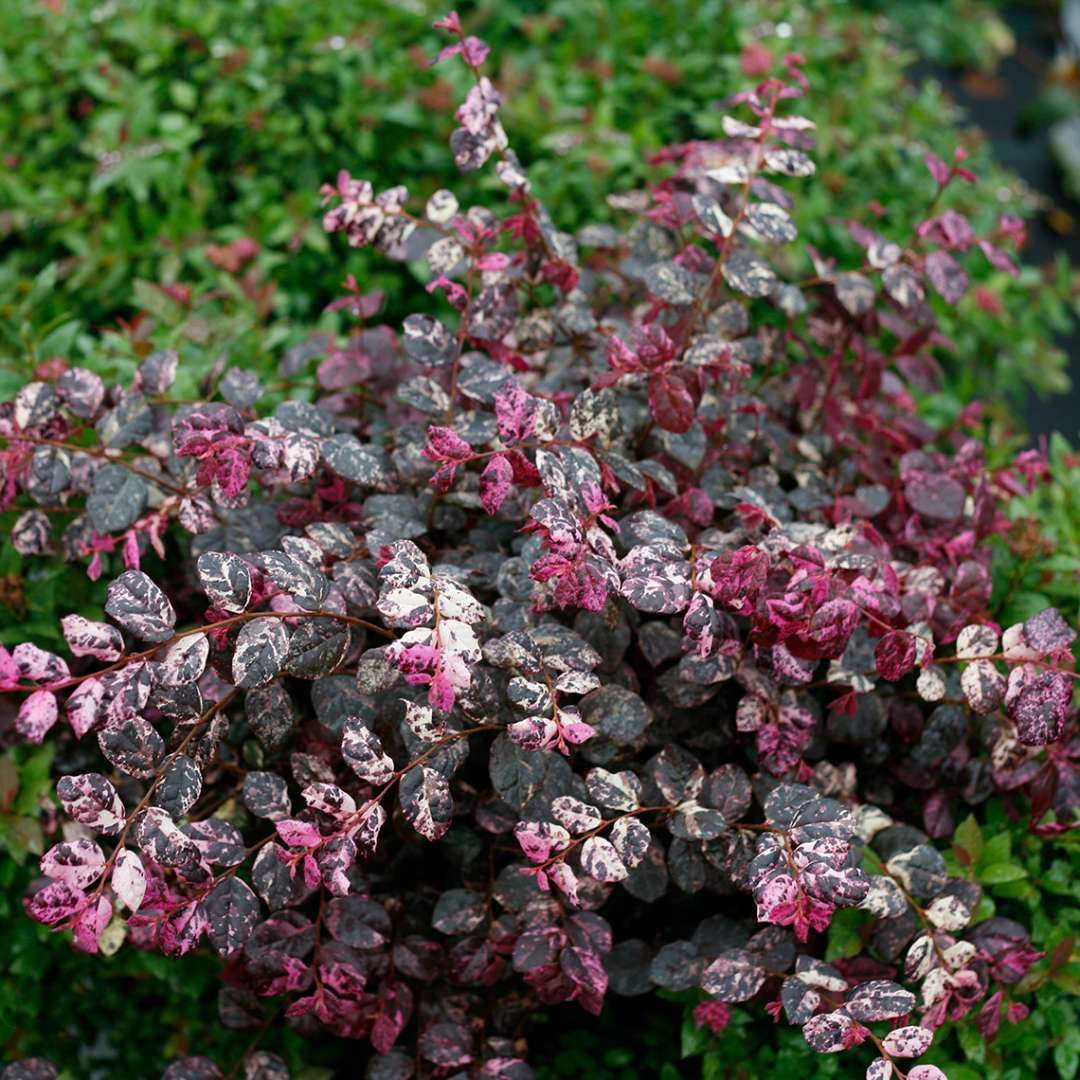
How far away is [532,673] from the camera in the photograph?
57.9 inches

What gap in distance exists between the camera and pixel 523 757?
1509 millimetres

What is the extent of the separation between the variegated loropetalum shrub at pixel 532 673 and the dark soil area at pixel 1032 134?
223 centimetres

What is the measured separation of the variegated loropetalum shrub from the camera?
4.57ft

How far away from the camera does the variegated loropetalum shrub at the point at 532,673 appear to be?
139cm

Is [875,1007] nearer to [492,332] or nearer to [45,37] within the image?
[492,332]

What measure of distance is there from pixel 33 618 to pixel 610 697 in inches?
38.5

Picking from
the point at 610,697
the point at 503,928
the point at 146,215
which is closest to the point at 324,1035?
the point at 503,928

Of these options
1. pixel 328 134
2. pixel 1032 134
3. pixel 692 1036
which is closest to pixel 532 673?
pixel 692 1036

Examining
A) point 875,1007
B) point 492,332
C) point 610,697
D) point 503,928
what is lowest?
point 503,928

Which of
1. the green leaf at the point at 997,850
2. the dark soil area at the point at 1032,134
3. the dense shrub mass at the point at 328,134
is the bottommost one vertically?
the dark soil area at the point at 1032,134

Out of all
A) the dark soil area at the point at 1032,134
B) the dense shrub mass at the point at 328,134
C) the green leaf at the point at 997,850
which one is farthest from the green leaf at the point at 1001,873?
the dark soil area at the point at 1032,134

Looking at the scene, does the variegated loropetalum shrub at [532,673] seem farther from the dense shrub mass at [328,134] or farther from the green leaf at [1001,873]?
the dense shrub mass at [328,134]

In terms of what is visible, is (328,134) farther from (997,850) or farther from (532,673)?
(997,850)

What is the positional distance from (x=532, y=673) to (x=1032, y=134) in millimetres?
4446
